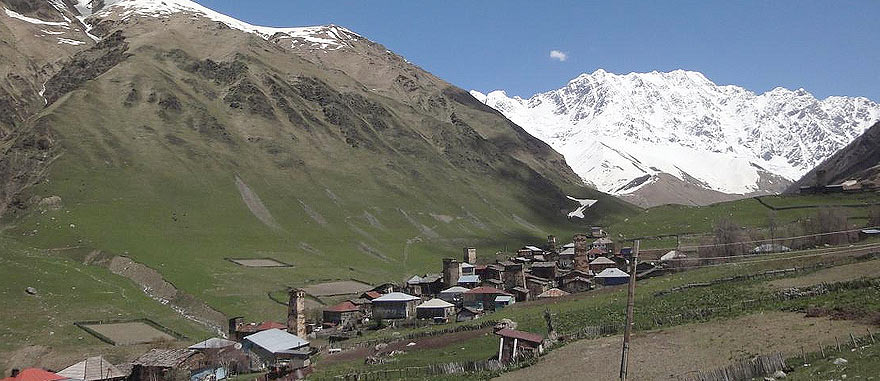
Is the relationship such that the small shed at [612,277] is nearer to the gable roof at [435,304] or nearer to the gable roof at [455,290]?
the gable roof at [455,290]

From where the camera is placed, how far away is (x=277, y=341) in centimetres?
7469

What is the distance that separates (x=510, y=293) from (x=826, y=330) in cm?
6129

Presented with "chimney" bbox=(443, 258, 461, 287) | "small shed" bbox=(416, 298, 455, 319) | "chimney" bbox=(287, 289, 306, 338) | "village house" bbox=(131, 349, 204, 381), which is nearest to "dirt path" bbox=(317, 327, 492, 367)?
"chimney" bbox=(287, 289, 306, 338)

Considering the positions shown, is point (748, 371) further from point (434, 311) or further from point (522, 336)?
point (434, 311)

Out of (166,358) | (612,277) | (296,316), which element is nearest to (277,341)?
(296,316)

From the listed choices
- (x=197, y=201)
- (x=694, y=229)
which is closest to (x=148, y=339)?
(x=197, y=201)

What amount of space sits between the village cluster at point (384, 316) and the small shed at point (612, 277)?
5.6 inches

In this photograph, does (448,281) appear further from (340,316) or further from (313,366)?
(313,366)

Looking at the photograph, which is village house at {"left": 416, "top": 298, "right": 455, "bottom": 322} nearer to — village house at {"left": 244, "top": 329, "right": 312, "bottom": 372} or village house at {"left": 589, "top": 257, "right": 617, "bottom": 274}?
village house at {"left": 244, "top": 329, "right": 312, "bottom": 372}

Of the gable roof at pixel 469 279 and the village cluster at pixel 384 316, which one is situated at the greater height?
the gable roof at pixel 469 279

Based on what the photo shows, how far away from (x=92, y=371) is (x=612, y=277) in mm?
67472

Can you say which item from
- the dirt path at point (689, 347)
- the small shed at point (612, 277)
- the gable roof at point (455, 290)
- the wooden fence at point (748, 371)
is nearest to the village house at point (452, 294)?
the gable roof at point (455, 290)

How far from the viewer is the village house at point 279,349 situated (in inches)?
2810

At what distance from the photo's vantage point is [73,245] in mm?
140375
